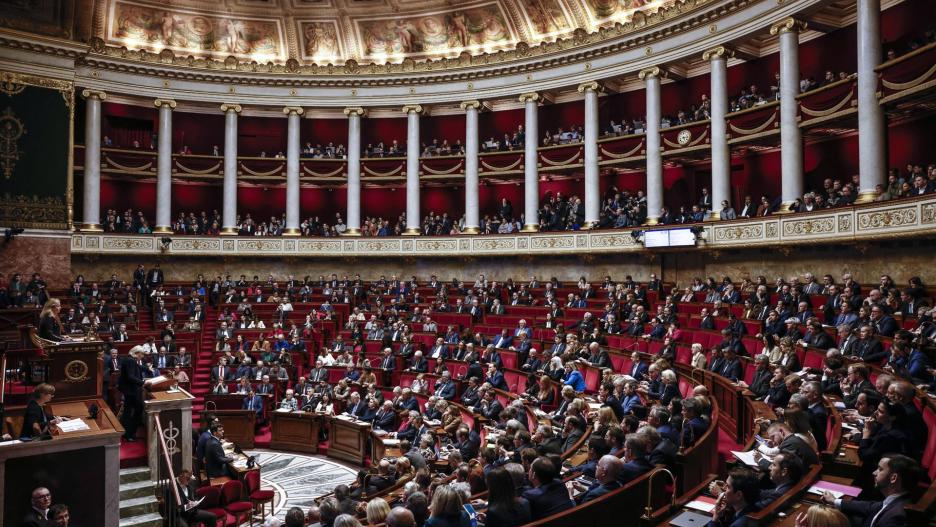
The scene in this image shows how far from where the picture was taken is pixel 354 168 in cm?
2788

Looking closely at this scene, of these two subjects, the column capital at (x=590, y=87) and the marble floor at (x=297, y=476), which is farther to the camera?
the column capital at (x=590, y=87)

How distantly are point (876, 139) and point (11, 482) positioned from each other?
17.6 metres

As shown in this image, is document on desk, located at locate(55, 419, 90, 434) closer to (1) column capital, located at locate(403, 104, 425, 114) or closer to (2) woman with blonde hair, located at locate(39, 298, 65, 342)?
(2) woman with blonde hair, located at locate(39, 298, 65, 342)

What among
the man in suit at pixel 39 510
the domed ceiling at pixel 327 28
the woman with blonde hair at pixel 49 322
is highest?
the domed ceiling at pixel 327 28

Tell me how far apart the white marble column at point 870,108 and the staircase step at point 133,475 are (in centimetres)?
1560

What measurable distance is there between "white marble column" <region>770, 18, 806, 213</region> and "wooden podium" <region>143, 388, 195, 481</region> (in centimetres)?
1531

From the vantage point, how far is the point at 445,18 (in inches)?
1068

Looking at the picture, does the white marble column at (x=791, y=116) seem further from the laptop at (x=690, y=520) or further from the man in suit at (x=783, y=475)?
the laptop at (x=690, y=520)

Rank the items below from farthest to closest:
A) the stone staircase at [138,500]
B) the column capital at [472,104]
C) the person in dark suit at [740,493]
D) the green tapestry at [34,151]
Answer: the column capital at [472,104] → the green tapestry at [34,151] → the stone staircase at [138,500] → the person in dark suit at [740,493]

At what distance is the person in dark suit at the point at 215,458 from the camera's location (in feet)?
34.4

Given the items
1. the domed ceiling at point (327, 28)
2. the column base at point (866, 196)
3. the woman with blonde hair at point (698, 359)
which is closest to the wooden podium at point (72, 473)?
the woman with blonde hair at point (698, 359)

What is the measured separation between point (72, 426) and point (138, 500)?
6.02 feet

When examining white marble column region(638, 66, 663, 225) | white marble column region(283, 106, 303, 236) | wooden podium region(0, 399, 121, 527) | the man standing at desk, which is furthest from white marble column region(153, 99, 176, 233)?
wooden podium region(0, 399, 121, 527)

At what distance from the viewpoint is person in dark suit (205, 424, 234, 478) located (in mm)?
10477
